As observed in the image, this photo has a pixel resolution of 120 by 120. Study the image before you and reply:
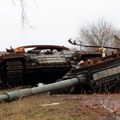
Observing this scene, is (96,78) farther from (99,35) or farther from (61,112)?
(99,35)

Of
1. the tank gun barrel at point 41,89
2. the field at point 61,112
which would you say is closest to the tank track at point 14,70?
the tank gun barrel at point 41,89

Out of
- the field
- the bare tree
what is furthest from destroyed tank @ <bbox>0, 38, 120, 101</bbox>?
the bare tree

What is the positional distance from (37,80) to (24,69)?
3.50 ft

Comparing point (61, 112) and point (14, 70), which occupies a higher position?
point (61, 112)

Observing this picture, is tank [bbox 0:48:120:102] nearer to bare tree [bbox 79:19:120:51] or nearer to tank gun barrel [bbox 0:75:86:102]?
tank gun barrel [bbox 0:75:86:102]

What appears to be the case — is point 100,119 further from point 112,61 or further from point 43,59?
point 43,59

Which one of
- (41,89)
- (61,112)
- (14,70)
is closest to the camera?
(61,112)

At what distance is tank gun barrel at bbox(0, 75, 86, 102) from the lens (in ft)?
35.6

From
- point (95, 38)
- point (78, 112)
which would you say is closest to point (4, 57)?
point (78, 112)

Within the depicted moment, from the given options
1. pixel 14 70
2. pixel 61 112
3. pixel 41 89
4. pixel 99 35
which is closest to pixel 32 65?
pixel 14 70

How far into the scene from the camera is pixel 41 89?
12094mm

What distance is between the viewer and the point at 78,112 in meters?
8.18

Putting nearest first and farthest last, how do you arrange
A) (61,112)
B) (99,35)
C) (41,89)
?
(61,112)
(41,89)
(99,35)

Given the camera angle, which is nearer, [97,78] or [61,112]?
[61,112]
